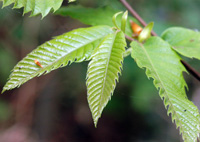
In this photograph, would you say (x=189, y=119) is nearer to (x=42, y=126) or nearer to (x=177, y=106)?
(x=177, y=106)

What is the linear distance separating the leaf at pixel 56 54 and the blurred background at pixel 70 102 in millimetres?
1676

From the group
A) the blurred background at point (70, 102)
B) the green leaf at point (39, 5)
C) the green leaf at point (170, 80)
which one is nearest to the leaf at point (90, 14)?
the green leaf at point (170, 80)

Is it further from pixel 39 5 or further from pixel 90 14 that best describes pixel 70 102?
pixel 39 5

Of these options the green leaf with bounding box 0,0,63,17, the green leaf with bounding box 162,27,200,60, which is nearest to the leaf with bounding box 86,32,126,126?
the green leaf with bounding box 0,0,63,17

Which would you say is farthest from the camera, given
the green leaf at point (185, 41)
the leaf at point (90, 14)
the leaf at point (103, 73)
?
the leaf at point (90, 14)

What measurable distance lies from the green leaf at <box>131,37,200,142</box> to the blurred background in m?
1.52

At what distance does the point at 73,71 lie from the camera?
307 cm

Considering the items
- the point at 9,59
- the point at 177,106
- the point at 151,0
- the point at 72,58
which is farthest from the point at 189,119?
the point at 9,59

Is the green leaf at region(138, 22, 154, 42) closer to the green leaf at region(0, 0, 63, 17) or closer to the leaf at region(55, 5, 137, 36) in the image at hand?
the leaf at region(55, 5, 137, 36)

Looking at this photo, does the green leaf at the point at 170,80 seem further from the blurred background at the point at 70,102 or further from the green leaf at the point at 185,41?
the blurred background at the point at 70,102

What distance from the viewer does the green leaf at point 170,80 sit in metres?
0.64

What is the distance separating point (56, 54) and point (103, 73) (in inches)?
5.8

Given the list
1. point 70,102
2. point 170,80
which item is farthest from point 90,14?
point 70,102

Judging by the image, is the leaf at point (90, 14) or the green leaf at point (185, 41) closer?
the green leaf at point (185, 41)
